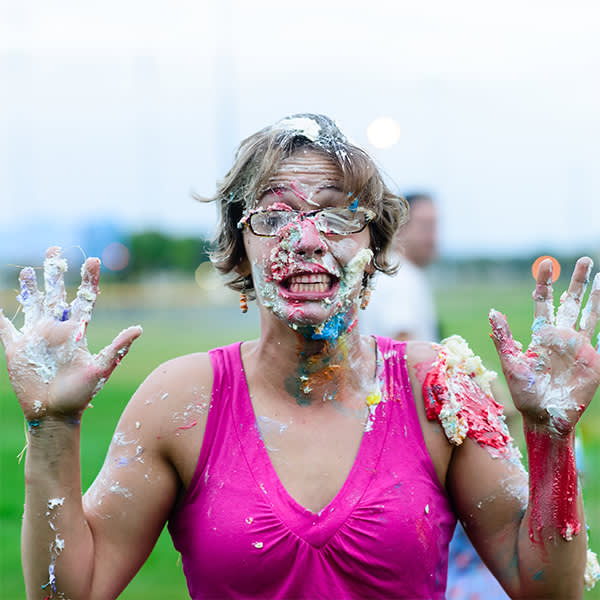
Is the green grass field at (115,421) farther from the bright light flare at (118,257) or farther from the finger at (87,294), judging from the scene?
the bright light flare at (118,257)

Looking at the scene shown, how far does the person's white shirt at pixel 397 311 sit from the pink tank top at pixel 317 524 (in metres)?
2.10

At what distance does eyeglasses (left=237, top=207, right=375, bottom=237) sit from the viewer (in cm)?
245

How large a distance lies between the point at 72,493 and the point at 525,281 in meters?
51.7

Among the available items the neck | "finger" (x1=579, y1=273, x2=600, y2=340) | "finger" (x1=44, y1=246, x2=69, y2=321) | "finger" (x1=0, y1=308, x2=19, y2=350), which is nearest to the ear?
the neck

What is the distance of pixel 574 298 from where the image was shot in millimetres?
2248

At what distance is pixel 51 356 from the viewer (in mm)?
2186

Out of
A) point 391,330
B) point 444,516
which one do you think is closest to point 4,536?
point 391,330

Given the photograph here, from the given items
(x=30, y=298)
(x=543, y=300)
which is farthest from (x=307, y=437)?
(x=30, y=298)

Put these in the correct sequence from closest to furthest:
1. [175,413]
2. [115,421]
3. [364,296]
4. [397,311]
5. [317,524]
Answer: [317,524]
[175,413]
[364,296]
[397,311]
[115,421]

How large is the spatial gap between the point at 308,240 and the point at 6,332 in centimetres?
89

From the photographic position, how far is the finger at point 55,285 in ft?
7.32

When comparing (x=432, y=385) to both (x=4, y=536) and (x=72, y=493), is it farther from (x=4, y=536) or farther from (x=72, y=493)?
(x=4, y=536)

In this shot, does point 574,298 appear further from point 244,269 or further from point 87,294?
point 87,294

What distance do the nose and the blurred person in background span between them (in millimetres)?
381
